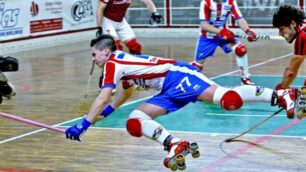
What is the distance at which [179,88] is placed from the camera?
658cm

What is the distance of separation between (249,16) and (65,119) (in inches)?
554

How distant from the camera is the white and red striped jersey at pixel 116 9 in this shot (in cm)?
1223

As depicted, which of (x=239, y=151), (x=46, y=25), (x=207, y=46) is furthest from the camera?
(x=46, y=25)

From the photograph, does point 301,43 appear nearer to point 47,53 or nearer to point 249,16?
point 47,53

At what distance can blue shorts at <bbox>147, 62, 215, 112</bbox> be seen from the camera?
6.58 m

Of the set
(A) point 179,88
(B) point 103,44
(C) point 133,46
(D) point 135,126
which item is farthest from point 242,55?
(D) point 135,126

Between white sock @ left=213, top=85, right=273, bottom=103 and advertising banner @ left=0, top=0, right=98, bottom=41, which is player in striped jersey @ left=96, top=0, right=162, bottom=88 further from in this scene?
advertising banner @ left=0, top=0, right=98, bottom=41

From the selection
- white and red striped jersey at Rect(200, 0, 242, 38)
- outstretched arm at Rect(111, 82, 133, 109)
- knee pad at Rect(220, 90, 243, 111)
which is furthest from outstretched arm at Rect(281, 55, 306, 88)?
white and red striped jersey at Rect(200, 0, 242, 38)

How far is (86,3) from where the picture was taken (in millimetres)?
22938

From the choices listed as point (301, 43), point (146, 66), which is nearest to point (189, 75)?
point (146, 66)

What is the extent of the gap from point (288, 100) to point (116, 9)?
597 cm

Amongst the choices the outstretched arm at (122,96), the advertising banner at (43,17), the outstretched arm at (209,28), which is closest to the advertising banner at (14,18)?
the advertising banner at (43,17)

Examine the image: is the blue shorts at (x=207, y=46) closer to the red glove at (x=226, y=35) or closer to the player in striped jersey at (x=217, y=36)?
the player in striped jersey at (x=217, y=36)

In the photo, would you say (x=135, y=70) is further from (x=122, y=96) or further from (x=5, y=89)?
(x=5, y=89)
